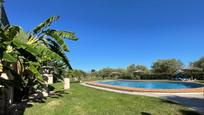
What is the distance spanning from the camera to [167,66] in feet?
208

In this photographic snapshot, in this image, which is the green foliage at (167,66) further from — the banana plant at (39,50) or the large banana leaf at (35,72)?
the large banana leaf at (35,72)

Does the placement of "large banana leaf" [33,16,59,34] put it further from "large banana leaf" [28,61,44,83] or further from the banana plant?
"large banana leaf" [28,61,44,83]

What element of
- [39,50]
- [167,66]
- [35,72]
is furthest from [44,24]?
[167,66]

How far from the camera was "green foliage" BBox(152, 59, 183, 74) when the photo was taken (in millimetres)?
63094

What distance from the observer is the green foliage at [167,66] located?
63094mm

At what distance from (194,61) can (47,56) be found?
236 feet

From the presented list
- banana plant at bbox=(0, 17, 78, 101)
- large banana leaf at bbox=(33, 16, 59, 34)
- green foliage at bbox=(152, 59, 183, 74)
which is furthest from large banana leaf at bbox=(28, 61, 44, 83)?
green foliage at bbox=(152, 59, 183, 74)

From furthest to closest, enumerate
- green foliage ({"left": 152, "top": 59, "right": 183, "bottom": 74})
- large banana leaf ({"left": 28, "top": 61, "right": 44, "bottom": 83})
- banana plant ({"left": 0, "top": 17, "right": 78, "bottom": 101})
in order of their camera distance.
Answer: green foliage ({"left": 152, "top": 59, "right": 183, "bottom": 74}) → banana plant ({"left": 0, "top": 17, "right": 78, "bottom": 101}) → large banana leaf ({"left": 28, "top": 61, "right": 44, "bottom": 83})

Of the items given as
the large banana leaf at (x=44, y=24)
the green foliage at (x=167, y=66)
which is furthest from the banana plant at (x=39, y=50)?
the green foliage at (x=167, y=66)

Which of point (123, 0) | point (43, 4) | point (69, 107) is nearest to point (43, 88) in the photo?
point (69, 107)

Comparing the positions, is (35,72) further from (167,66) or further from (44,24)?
(167,66)

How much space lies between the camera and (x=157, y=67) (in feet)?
219

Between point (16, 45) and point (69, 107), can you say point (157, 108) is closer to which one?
point (69, 107)

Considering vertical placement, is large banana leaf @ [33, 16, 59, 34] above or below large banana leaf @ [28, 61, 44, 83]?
above
